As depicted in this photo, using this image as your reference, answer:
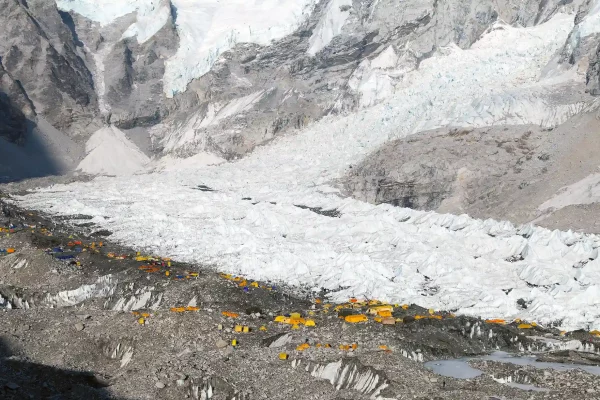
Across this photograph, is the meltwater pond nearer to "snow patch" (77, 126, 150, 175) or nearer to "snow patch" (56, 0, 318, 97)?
"snow patch" (77, 126, 150, 175)

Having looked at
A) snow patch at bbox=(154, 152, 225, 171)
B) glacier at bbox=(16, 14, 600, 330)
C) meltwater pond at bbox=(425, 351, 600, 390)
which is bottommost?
snow patch at bbox=(154, 152, 225, 171)

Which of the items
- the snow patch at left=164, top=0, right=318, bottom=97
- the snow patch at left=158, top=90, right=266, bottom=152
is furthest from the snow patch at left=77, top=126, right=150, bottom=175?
the snow patch at left=164, top=0, right=318, bottom=97

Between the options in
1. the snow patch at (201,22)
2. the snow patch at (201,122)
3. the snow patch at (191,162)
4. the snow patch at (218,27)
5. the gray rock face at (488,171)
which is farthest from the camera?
the snow patch at (201,22)

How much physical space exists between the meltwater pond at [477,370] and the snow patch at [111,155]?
219 ft

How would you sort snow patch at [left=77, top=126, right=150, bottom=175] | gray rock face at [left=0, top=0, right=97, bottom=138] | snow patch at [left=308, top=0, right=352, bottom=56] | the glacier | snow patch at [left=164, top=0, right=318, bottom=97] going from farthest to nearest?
snow patch at [left=164, top=0, right=318, bottom=97] < gray rock face at [left=0, top=0, right=97, bottom=138] < snow patch at [left=308, top=0, right=352, bottom=56] < snow patch at [left=77, top=126, right=150, bottom=175] < the glacier

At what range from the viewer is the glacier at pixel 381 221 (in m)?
23.1

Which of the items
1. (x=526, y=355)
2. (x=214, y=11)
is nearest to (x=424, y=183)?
(x=526, y=355)

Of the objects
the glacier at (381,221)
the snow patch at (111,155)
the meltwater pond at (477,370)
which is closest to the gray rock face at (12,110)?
the snow patch at (111,155)

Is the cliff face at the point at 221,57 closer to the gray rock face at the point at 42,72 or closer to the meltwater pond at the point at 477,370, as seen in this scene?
the gray rock face at the point at 42,72

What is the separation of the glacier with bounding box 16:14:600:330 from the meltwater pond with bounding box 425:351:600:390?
584 cm

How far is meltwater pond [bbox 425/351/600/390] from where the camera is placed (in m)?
13.0

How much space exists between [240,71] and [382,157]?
1760 inches

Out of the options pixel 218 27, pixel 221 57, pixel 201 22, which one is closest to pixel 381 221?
pixel 221 57

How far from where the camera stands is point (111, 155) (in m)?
80.5
